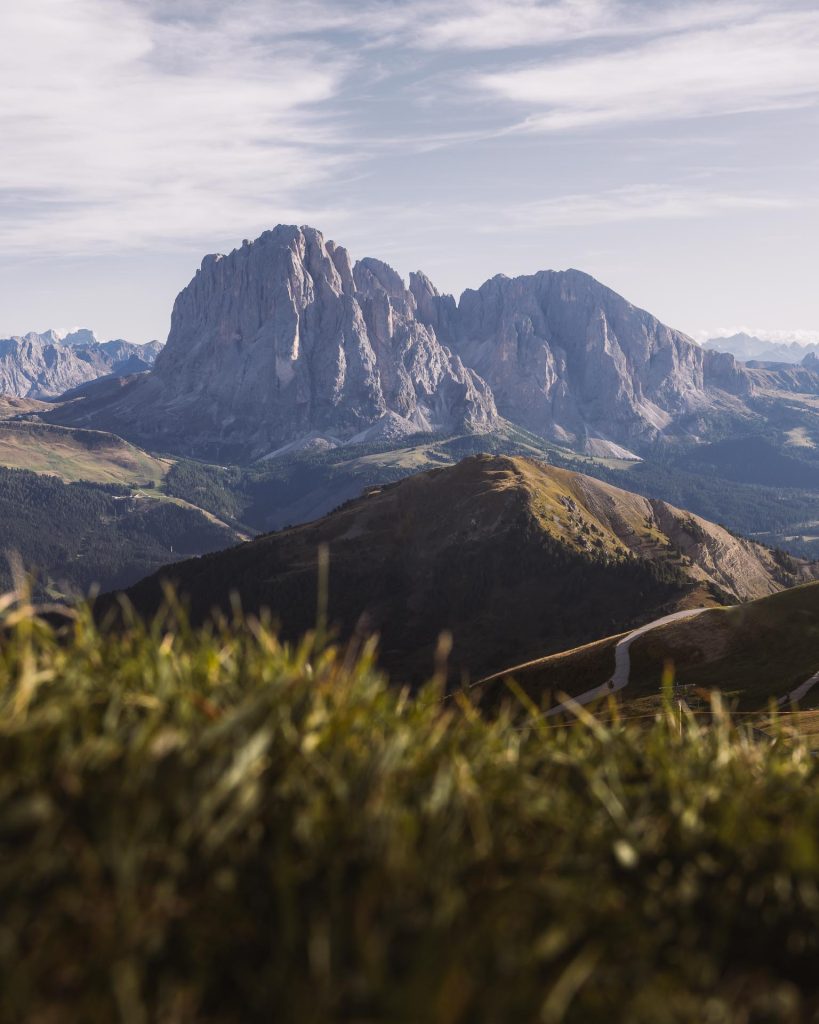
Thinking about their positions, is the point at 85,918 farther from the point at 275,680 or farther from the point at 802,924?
the point at 802,924

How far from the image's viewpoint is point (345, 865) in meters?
6.43

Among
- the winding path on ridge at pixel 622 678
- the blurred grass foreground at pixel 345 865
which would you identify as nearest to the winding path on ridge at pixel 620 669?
the winding path on ridge at pixel 622 678

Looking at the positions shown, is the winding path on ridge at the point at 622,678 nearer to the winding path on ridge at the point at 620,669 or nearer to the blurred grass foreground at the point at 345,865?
the winding path on ridge at the point at 620,669

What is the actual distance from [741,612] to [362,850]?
14898cm

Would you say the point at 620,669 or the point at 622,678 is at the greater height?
the point at 620,669

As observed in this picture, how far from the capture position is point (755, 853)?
7.34m

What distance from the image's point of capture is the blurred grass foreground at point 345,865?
5359 mm

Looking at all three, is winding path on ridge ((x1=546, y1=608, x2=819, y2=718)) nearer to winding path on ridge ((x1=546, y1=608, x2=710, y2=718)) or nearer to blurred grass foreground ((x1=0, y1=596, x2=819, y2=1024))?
winding path on ridge ((x1=546, y1=608, x2=710, y2=718))

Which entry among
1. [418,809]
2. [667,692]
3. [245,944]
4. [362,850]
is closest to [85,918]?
[245,944]

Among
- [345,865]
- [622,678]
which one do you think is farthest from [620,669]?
[345,865]

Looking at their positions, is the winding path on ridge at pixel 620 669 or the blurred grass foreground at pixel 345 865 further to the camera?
the winding path on ridge at pixel 620 669

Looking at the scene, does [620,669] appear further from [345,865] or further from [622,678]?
[345,865]

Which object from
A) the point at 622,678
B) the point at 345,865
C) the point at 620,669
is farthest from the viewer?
the point at 620,669

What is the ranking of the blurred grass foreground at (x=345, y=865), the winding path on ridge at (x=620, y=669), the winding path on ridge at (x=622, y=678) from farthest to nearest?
the winding path on ridge at (x=620, y=669), the winding path on ridge at (x=622, y=678), the blurred grass foreground at (x=345, y=865)
